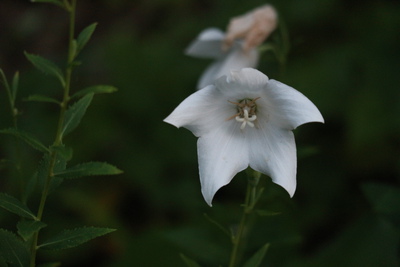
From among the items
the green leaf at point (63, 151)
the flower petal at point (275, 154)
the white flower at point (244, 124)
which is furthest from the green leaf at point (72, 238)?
the flower petal at point (275, 154)

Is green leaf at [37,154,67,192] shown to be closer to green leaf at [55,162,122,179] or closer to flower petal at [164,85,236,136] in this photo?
green leaf at [55,162,122,179]

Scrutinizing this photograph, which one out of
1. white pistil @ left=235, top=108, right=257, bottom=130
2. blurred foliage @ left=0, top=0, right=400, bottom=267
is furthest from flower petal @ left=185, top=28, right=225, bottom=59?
white pistil @ left=235, top=108, right=257, bottom=130

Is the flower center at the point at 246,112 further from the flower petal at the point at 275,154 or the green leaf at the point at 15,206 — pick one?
the green leaf at the point at 15,206

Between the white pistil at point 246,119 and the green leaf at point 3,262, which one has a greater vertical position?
the white pistil at point 246,119

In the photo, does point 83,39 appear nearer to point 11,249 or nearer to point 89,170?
point 89,170

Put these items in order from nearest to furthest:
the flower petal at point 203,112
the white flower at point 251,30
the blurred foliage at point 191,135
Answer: the flower petal at point 203,112
the white flower at point 251,30
the blurred foliage at point 191,135

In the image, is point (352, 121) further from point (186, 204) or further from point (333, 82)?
point (186, 204)

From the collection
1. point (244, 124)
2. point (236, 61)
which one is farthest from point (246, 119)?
point (236, 61)
